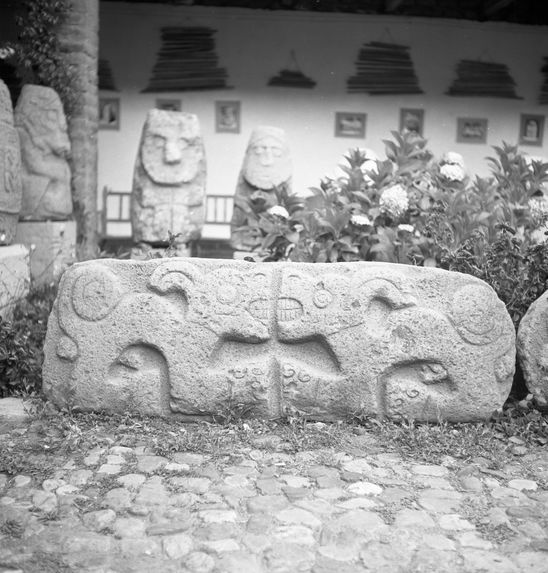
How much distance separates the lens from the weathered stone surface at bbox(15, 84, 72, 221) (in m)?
5.71

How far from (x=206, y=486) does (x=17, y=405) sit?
4.27ft

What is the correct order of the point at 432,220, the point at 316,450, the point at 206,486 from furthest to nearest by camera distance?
1. the point at 432,220
2. the point at 316,450
3. the point at 206,486

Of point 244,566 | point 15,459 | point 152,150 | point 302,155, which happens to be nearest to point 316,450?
point 244,566

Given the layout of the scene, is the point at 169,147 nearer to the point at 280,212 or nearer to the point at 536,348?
the point at 280,212

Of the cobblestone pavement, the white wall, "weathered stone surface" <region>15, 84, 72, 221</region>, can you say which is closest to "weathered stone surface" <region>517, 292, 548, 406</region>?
the cobblestone pavement

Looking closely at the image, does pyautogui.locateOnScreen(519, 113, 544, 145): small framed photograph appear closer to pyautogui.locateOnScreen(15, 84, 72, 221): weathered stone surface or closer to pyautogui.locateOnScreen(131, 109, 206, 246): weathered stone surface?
pyautogui.locateOnScreen(131, 109, 206, 246): weathered stone surface

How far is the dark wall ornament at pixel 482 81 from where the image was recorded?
336 inches

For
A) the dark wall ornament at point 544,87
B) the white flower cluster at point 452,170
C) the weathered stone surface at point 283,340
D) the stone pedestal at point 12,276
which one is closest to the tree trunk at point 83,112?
the stone pedestal at point 12,276

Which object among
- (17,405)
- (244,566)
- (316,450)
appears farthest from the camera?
(17,405)

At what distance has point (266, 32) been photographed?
8328 millimetres

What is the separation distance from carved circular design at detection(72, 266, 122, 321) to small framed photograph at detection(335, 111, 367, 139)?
5.68 metres

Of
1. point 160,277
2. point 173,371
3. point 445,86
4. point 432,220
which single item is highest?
point 445,86

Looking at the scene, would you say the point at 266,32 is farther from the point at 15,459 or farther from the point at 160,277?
the point at 15,459

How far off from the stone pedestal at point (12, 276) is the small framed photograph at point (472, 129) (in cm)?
559
